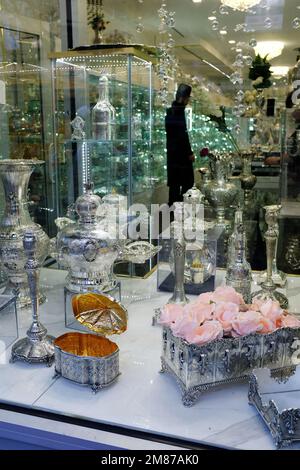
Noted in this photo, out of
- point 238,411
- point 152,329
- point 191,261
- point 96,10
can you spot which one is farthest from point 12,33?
point 238,411

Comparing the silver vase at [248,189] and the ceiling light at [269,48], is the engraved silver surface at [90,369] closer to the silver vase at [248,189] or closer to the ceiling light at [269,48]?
the silver vase at [248,189]

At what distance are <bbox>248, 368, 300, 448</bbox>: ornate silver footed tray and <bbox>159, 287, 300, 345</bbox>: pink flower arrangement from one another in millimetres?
98

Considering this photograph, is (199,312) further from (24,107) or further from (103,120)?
(24,107)

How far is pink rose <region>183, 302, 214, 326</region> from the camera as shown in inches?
39.4

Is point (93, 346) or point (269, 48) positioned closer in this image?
point (93, 346)

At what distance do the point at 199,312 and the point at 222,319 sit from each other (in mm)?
52

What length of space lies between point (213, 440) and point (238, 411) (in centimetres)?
11

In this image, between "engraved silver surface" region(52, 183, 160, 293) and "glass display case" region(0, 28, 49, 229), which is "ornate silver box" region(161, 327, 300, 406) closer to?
"engraved silver surface" region(52, 183, 160, 293)

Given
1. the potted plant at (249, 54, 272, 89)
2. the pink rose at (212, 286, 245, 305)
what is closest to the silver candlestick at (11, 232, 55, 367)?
the pink rose at (212, 286, 245, 305)

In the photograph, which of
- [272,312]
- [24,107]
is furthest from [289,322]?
[24,107]

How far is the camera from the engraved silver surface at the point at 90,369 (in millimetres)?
1013

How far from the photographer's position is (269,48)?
246 cm
